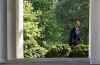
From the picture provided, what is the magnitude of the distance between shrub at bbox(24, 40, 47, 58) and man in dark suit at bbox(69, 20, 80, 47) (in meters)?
0.26

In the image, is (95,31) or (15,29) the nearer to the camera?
(95,31)

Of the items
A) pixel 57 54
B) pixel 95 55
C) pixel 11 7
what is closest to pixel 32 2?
pixel 11 7

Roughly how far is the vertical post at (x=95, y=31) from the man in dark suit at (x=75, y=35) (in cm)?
17

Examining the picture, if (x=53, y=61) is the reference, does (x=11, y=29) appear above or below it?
above

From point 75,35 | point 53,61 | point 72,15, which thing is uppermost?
point 72,15

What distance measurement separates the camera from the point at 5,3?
162 cm

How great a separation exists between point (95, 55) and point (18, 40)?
704 millimetres

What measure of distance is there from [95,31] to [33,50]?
0.59m

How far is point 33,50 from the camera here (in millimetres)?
1744

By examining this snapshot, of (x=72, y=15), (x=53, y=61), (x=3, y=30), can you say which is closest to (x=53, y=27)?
(x=72, y=15)

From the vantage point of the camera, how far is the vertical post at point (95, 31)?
1.57 meters

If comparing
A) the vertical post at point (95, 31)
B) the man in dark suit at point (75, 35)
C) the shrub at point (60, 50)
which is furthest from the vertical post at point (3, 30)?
the vertical post at point (95, 31)

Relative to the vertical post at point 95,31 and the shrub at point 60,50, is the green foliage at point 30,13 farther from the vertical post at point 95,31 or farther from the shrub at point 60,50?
the vertical post at point 95,31

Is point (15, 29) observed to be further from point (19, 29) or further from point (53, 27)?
point (53, 27)
